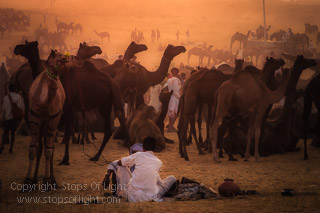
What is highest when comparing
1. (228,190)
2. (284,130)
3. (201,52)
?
(201,52)

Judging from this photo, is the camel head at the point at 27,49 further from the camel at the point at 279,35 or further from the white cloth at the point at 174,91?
the camel at the point at 279,35

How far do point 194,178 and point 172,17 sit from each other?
24804 mm

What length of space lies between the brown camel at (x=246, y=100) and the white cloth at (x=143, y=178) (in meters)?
4.02

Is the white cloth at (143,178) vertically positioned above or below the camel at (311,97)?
below

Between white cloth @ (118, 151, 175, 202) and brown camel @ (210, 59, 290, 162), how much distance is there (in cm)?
402

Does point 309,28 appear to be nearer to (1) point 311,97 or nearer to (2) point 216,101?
(1) point 311,97

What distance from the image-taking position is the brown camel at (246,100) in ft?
36.0

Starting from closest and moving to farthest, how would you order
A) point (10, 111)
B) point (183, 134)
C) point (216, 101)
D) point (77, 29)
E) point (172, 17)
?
point (216, 101)
point (183, 134)
point (10, 111)
point (77, 29)
point (172, 17)

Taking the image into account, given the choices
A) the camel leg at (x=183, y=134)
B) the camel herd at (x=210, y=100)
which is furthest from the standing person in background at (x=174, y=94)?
the camel leg at (x=183, y=134)

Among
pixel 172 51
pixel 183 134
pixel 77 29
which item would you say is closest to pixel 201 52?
pixel 77 29

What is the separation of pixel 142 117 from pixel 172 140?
Result: 1.96 m

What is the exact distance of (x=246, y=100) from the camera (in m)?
11.0

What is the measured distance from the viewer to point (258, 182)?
8.70m

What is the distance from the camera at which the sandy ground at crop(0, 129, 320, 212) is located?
677 cm
